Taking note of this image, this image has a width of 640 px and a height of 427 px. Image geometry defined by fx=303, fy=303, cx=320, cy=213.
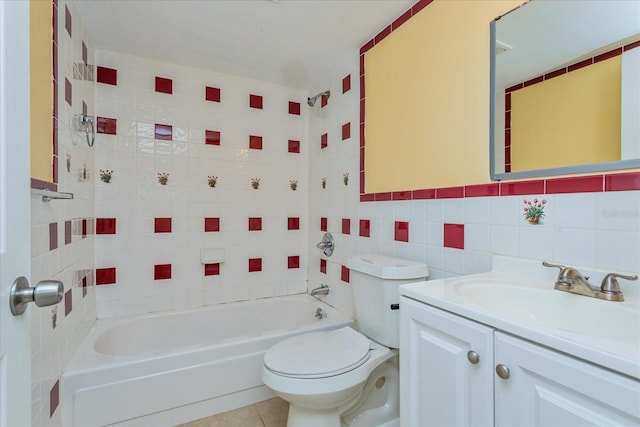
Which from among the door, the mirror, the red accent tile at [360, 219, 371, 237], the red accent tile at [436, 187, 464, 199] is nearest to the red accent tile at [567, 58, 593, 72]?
the mirror

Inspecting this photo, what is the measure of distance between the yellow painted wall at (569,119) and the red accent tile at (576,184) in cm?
5

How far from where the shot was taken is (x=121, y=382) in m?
1.39

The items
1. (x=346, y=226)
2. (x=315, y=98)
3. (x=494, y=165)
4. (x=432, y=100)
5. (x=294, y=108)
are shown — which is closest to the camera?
(x=494, y=165)

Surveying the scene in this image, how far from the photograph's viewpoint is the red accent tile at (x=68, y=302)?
1.32 metres

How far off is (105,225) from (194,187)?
0.59 meters

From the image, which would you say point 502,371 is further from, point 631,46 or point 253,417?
point 253,417

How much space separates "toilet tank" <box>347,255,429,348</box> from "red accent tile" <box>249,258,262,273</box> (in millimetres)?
1084

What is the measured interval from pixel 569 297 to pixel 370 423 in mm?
1083

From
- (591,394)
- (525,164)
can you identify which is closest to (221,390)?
(591,394)

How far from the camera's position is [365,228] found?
1.87m

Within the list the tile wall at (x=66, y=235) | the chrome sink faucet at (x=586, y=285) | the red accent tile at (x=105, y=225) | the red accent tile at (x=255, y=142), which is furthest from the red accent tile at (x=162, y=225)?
the chrome sink faucet at (x=586, y=285)

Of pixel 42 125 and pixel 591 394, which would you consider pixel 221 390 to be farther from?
pixel 591 394

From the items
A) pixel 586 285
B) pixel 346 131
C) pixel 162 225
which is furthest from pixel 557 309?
pixel 162 225

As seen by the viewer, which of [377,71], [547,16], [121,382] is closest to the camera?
[547,16]
